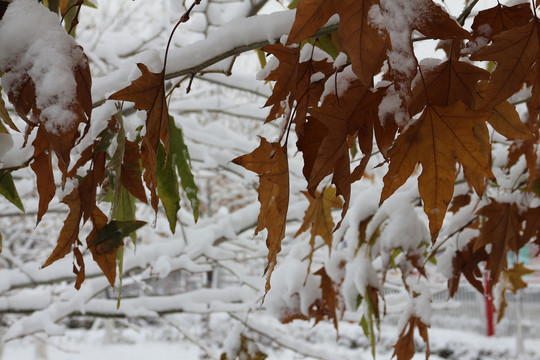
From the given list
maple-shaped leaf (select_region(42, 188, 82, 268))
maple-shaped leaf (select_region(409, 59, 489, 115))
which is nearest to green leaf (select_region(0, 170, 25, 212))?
maple-shaped leaf (select_region(42, 188, 82, 268))

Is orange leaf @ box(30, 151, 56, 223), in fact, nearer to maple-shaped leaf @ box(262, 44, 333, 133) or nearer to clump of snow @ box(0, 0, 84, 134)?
clump of snow @ box(0, 0, 84, 134)

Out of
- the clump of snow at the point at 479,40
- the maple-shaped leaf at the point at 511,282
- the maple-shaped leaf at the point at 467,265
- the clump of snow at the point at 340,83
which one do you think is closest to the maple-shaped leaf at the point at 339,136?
the clump of snow at the point at 340,83

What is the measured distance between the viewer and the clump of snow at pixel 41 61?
13.0 inches

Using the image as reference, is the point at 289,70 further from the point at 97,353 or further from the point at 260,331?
the point at 97,353

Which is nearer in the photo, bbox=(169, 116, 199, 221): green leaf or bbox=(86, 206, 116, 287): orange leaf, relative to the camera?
bbox=(86, 206, 116, 287): orange leaf

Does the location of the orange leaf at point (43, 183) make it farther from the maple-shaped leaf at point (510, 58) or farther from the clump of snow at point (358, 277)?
the clump of snow at point (358, 277)

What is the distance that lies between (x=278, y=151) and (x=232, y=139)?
1.66 metres

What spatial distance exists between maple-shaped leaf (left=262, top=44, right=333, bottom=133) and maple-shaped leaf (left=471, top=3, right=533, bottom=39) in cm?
14

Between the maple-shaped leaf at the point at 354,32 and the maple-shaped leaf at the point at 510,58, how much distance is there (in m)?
0.10

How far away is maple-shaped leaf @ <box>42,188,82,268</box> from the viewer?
45 centimetres

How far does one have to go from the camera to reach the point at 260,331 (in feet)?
6.18

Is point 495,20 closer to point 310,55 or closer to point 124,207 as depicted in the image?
point 310,55

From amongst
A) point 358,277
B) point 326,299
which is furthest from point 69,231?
point 326,299

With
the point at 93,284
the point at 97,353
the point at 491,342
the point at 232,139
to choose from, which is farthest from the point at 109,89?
the point at 97,353
